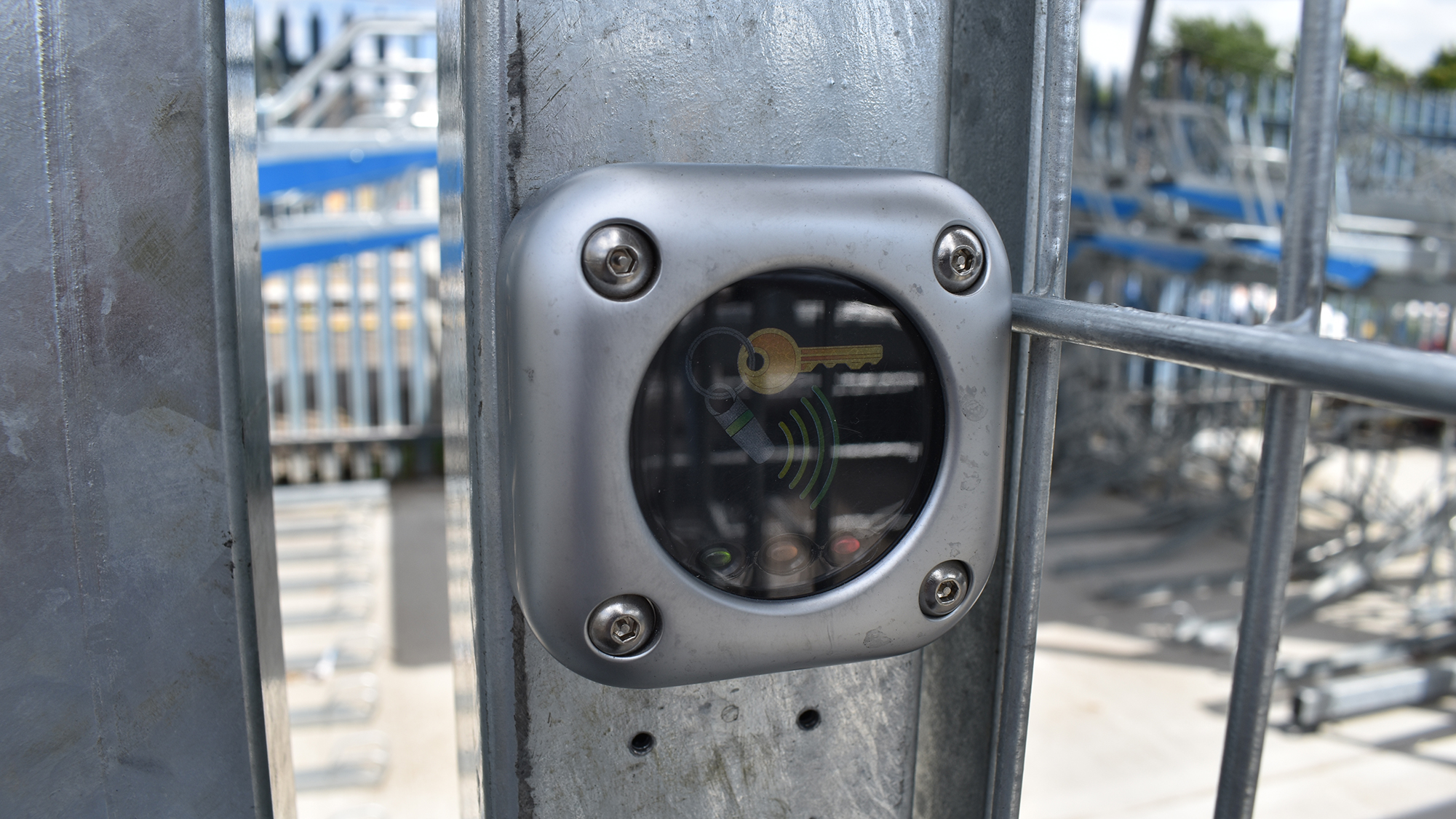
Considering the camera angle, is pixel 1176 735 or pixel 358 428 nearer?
pixel 1176 735

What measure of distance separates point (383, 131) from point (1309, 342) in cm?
444

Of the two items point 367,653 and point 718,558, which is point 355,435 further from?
point 718,558

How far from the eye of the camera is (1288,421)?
1.09 feet

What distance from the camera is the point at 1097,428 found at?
6023mm

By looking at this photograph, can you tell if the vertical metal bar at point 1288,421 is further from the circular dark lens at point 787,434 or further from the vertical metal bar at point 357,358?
the vertical metal bar at point 357,358

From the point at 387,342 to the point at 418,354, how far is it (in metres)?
0.17

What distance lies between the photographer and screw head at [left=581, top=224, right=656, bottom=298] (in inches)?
13.9

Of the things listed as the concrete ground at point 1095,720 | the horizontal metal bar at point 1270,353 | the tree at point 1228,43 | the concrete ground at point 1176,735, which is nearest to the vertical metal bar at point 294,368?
the concrete ground at point 1095,720

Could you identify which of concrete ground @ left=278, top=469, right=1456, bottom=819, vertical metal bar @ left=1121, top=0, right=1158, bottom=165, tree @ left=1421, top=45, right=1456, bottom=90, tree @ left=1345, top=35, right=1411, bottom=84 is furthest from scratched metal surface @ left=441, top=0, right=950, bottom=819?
tree @ left=1345, top=35, right=1411, bottom=84

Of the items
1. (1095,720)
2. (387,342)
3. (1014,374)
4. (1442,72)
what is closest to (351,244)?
(387,342)

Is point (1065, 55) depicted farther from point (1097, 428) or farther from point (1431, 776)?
point (1097, 428)

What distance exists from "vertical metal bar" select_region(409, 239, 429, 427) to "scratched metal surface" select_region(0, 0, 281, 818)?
16.6ft

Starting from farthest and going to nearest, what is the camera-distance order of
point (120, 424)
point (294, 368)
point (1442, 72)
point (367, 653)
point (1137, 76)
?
1. point (1442, 72)
2. point (1137, 76)
3. point (294, 368)
4. point (367, 653)
5. point (120, 424)

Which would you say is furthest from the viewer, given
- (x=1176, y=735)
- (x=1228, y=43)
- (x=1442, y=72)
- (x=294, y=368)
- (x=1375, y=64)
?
(x=1228, y=43)
